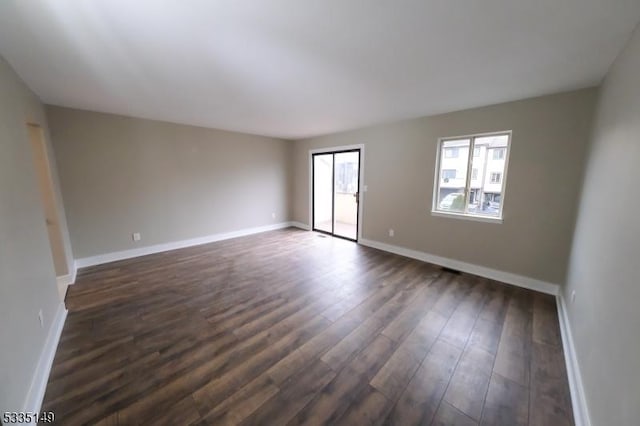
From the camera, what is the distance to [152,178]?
416 cm

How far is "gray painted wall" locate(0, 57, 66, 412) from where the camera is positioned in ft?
4.20

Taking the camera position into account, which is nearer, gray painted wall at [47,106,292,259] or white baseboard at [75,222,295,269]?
gray painted wall at [47,106,292,259]

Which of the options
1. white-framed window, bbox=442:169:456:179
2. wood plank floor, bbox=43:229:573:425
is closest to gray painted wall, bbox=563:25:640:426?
wood plank floor, bbox=43:229:573:425

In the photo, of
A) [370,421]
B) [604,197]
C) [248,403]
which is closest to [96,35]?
[248,403]

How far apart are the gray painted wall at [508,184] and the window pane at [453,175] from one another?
0.17 m

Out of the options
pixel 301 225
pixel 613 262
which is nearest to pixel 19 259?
pixel 613 262

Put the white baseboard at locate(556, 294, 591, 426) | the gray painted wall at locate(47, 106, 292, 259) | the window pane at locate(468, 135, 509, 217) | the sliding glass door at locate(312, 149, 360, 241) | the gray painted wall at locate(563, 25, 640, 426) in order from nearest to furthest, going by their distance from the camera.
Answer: the gray painted wall at locate(563, 25, 640, 426)
the white baseboard at locate(556, 294, 591, 426)
the window pane at locate(468, 135, 509, 217)
the gray painted wall at locate(47, 106, 292, 259)
the sliding glass door at locate(312, 149, 360, 241)

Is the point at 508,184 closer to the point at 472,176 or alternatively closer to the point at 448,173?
the point at 472,176

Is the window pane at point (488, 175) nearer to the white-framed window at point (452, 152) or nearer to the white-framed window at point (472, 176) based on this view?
the white-framed window at point (472, 176)

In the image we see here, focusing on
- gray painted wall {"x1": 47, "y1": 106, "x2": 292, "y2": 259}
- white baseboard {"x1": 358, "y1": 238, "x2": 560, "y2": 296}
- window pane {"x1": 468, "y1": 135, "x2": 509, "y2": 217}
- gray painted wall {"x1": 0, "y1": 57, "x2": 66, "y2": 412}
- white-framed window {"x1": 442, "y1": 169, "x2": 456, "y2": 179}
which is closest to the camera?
gray painted wall {"x1": 0, "y1": 57, "x2": 66, "y2": 412}

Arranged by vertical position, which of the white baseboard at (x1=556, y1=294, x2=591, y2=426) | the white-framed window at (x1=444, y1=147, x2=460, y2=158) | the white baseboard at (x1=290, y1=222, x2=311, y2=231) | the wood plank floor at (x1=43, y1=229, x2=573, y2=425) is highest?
the white-framed window at (x1=444, y1=147, x2=460, y2=158)

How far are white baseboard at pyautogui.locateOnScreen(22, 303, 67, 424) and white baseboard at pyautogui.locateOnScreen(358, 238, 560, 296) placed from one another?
4355 millimetres

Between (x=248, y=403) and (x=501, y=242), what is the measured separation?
11.6 ft

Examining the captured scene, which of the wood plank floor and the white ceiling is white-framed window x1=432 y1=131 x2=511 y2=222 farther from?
the wood plank floor
